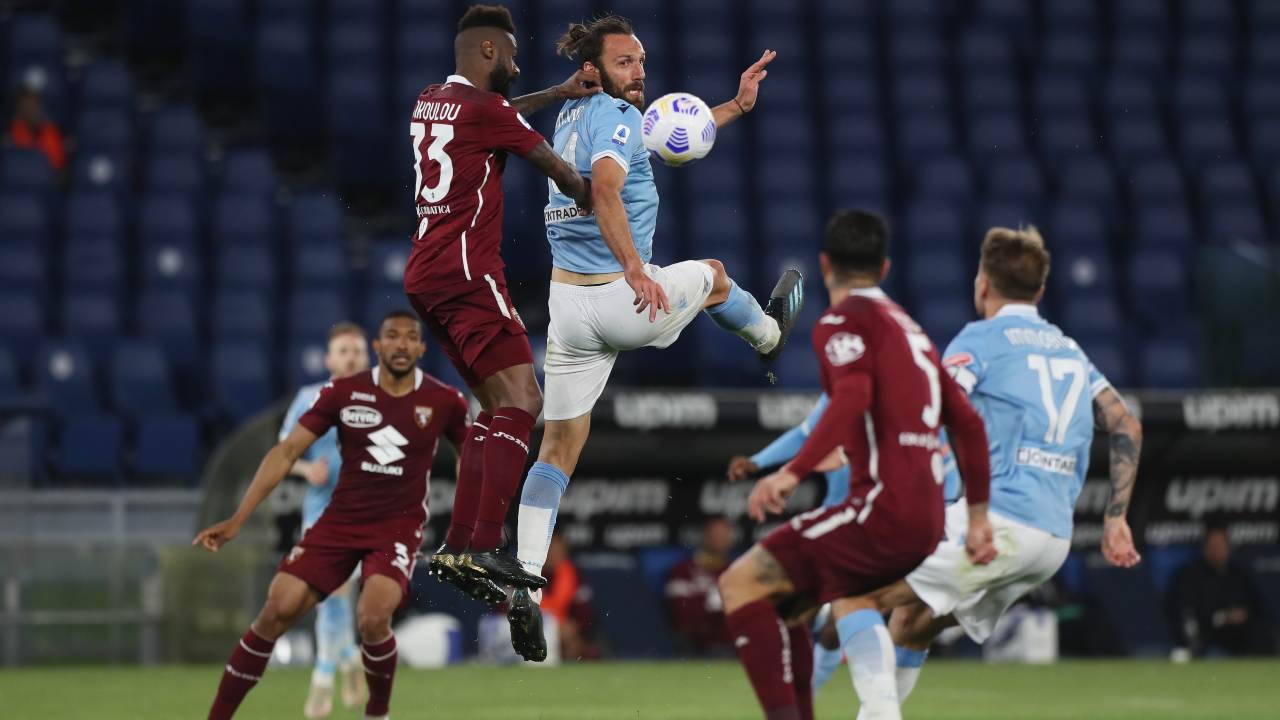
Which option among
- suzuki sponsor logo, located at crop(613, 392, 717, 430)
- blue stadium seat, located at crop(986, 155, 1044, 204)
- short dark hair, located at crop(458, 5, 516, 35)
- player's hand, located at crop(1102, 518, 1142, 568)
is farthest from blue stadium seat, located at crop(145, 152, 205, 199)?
player's hand, located at crop(1102, 518, 1142, 568)

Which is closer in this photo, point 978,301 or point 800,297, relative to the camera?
point 978,301

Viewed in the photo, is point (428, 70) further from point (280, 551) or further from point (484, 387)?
point (484, 387)

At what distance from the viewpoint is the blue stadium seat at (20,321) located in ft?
50.7

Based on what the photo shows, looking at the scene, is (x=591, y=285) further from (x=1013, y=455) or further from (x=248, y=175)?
(x=248, y=175)

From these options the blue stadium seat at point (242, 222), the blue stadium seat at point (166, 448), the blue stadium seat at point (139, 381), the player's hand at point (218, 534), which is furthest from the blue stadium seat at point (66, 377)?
the player's hand at point (218, 534)

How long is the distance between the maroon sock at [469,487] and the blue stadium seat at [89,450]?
845 centimetres

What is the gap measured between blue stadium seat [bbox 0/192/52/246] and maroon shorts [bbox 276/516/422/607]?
9041 millimetres

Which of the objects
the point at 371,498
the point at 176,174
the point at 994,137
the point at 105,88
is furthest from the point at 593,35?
the point at 994,137

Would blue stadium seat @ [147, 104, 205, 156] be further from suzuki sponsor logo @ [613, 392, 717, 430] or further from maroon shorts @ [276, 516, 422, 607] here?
maroon shorts @ [276, 516, 422, 607]

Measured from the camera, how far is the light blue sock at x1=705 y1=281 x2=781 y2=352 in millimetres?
7602

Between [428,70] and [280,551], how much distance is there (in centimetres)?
645

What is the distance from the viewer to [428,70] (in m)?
18.5

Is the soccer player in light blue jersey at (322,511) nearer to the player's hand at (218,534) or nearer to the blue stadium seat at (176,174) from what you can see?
the player's hand at (218,534)

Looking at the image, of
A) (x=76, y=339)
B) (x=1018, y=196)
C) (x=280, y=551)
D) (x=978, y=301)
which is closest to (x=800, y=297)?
(x=978, y=301)
